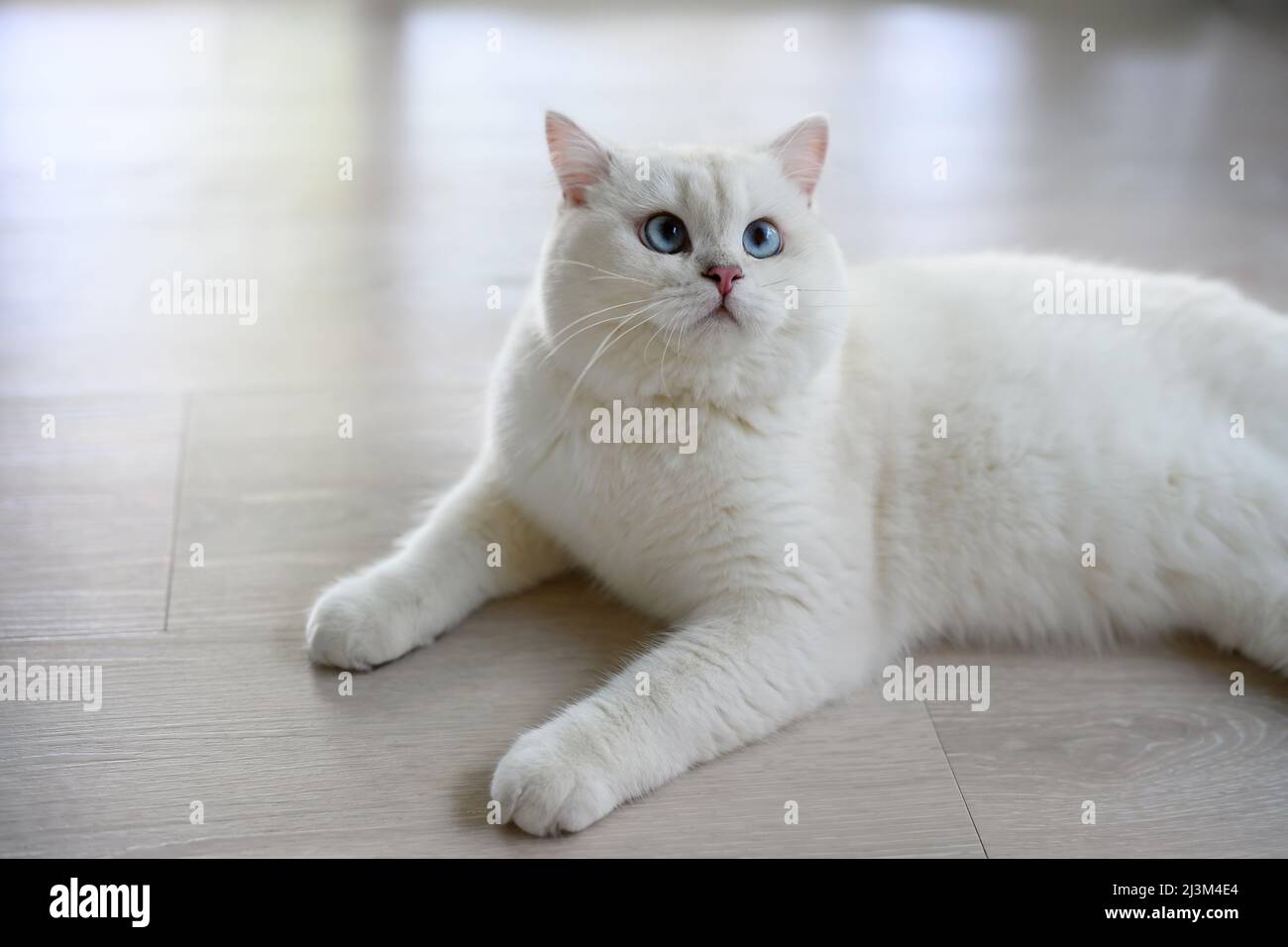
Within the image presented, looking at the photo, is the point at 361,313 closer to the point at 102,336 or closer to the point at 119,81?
the point at 102,336

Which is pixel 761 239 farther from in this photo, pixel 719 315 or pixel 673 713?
pixel 673 713

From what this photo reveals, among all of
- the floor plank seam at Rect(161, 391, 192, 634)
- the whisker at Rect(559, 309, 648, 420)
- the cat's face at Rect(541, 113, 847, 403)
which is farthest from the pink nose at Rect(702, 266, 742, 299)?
the floor plank seam at Rect(161, 391, 192, 634)

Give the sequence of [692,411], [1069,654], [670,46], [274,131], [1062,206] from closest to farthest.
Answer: [692,411]
[1069,654]
[1062,206]
[274,131]
[670,46]

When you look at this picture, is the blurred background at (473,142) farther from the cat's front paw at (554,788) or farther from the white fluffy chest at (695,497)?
the cat's front paw at (554,788)

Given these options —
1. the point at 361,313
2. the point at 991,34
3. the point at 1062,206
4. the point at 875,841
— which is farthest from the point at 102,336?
the point at 991,34

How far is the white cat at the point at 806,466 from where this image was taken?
1791mm

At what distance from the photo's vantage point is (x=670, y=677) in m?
1.80

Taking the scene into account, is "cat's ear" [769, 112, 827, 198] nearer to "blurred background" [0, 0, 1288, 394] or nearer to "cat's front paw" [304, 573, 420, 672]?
"cat's front paw" [304, 573, 420, 672]

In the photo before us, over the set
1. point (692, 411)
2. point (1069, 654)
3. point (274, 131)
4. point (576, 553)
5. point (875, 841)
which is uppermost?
point (274, 131)

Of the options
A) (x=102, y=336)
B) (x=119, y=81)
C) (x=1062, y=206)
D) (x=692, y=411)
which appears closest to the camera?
(x=692, y=411)

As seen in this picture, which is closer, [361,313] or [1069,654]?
[1069,654]

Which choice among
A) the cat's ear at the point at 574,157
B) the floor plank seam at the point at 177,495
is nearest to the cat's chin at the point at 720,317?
the cat's ear at the point at 574,157

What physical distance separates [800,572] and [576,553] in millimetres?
393

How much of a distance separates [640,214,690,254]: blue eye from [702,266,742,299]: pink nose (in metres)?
0.09
